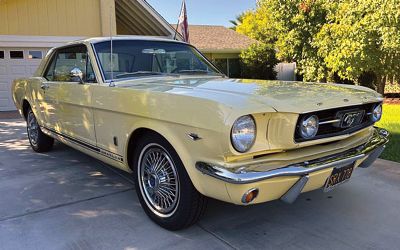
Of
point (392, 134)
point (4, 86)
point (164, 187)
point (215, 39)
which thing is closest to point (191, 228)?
point (164, 187)

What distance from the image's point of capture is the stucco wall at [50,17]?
38.6ft

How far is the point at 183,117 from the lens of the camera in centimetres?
279

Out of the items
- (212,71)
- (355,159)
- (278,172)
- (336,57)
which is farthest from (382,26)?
(278,172)

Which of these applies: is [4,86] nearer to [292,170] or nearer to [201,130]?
[201,130]

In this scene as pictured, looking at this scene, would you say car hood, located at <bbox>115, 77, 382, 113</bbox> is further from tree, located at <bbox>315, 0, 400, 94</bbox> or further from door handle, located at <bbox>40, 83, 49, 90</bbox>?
tree, located at <bbox>315, 0, 400, 94</bbox>

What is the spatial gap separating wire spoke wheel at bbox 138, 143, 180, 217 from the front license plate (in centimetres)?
120

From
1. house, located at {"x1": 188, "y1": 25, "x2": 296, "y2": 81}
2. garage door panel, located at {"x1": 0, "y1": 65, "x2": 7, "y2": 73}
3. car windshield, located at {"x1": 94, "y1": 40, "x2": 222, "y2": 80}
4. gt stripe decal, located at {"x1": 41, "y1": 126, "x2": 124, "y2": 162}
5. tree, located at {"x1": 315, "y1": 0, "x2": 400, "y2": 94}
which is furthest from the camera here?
house, located at {"x1": 188, "y1": 25, "x2": 296, "y2": 81}

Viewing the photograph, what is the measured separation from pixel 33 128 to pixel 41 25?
7.39 m

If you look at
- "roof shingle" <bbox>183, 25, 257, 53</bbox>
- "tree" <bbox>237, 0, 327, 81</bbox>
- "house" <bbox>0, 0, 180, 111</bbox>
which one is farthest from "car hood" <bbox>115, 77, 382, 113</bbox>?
"roof shingle" <bbox>183, 25, 257, 53</bbox>

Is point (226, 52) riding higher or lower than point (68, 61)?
higher

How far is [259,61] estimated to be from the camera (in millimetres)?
19109

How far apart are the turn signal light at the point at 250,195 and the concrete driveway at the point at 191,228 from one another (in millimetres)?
560

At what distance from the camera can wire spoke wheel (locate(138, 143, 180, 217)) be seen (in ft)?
10.3

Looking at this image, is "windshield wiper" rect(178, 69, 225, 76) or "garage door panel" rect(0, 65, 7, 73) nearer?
"windshield wiper" rect(178, 69, 225, 76)
